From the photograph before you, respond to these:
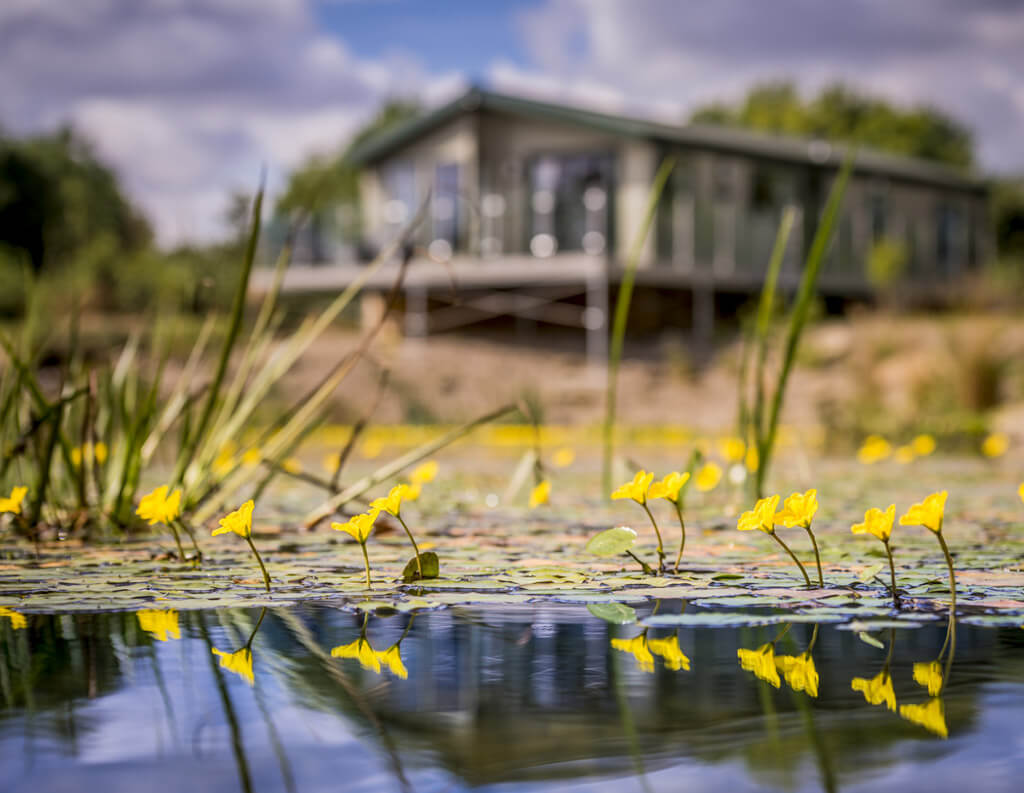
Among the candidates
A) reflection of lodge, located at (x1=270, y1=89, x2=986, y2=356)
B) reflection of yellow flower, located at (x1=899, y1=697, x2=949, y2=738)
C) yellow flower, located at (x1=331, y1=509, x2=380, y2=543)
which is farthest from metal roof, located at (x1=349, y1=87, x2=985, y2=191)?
reflection of yellow flower, located at (x1=899, y1=697, x2=949, y2=738)

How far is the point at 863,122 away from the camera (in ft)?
127

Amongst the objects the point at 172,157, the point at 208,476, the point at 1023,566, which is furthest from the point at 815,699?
the point at 172,157

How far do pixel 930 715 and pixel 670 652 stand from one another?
0.39 m

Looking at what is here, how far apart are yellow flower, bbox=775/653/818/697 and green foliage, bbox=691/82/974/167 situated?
36.7 m

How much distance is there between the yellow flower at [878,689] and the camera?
4.01ft

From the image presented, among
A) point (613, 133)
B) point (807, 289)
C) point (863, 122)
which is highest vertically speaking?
point (863, 122)

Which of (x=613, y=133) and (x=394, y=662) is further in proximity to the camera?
(x=613, y=133)

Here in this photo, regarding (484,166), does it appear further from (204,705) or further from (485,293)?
(204,705)

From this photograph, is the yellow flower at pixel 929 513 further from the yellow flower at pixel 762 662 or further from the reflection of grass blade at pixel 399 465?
the reflection of grass blade at pixel 399 465

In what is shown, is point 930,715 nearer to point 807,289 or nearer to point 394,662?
point 394,662

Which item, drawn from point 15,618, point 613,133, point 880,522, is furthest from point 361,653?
point 613,133

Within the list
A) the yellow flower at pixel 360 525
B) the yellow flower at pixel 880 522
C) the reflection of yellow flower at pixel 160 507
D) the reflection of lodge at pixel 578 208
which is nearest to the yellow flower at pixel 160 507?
the reflection of yellow flower at pixel 160 507

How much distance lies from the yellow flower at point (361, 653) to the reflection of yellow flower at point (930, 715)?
0.58 m

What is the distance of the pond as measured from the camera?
989 mm
